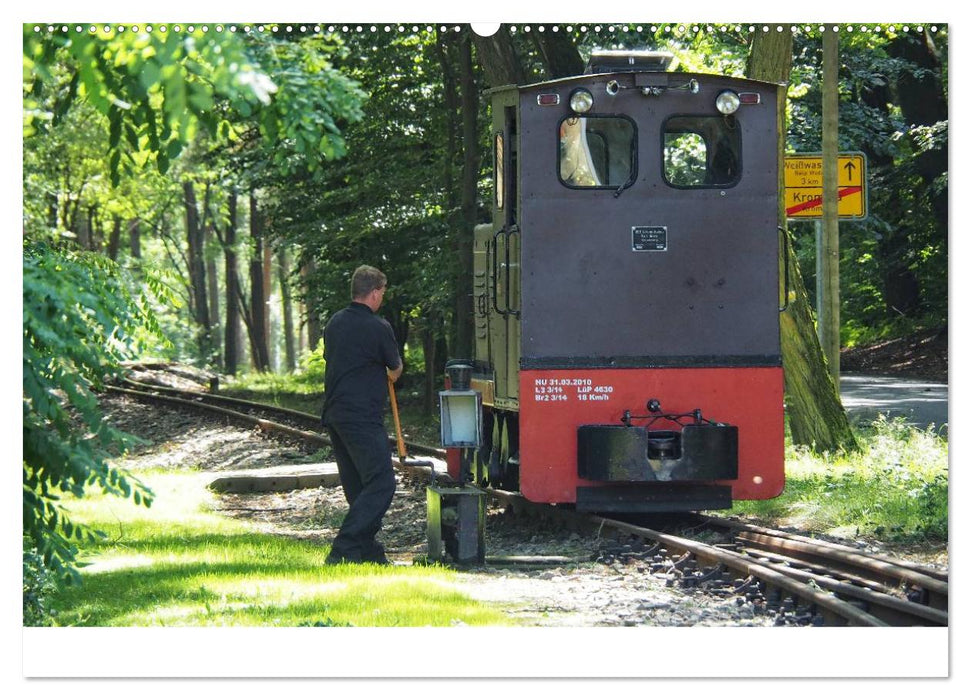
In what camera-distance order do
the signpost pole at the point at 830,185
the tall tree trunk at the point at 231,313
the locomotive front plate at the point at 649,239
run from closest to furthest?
the locomotive front plate at the point at 649,239
the signpost pole at the point at 830,185
the tall tree trunk at the point at 231,313

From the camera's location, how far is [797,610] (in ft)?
23.1

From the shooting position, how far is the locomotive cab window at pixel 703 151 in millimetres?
9359

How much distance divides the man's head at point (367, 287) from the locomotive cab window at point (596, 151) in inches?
62.3

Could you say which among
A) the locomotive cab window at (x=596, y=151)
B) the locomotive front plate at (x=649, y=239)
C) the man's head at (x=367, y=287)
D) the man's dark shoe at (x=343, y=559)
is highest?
the locomotive cab window at (x=596, y=151)

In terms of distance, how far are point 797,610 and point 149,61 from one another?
4.33 metres

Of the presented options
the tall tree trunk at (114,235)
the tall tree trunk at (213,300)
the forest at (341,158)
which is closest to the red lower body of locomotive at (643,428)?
the forest at (341,158)

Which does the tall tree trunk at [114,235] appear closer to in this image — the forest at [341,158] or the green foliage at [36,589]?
the forest at [341,158]

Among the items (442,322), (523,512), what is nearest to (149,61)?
(523,512)

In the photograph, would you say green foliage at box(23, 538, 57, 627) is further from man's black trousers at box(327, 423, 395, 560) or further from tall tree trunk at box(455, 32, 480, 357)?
tall tree trunk at box(455, 32, 480, 357)

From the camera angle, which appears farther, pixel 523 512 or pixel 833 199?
pixel 833 199

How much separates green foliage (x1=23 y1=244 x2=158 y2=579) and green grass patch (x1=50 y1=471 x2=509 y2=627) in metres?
0.64

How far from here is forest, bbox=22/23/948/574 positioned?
525cm

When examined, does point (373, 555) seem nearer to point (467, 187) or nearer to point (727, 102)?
point (727, 102)
